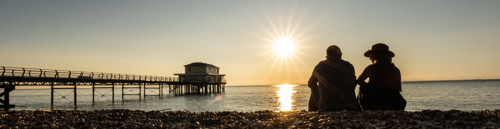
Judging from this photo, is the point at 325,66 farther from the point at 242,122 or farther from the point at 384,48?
the point at 242,122

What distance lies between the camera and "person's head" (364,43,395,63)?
212 inches

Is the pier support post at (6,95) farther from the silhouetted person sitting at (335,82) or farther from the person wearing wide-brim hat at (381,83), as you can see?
the person wearing wide-brim hat at (381,83)

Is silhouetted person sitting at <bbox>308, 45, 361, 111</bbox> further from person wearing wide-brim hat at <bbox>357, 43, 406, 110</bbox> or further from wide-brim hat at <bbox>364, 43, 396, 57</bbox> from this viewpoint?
wide-brim hat at <bbox>364, 43, 396, 57</bbox>

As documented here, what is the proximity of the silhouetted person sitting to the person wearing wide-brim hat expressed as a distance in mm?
585

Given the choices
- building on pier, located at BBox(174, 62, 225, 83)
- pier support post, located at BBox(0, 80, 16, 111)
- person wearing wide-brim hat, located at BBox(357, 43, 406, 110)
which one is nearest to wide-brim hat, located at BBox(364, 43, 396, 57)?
person wearing wide-brim hat, located at BBox(357, 43, 406, 110)

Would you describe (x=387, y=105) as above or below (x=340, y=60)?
below

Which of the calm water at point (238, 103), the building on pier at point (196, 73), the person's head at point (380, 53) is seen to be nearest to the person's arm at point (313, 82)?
the person's head at point (380, 53)

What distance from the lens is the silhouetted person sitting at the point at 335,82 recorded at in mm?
4824

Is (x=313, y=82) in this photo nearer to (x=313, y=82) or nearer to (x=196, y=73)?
(x=313, y=82)

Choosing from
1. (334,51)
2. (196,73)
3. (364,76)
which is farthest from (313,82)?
(196,73)

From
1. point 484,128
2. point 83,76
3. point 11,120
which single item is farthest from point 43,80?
point 484,128

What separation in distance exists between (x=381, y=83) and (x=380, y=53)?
609 mm

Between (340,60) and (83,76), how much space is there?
35429mm

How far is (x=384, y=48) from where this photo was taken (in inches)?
214
